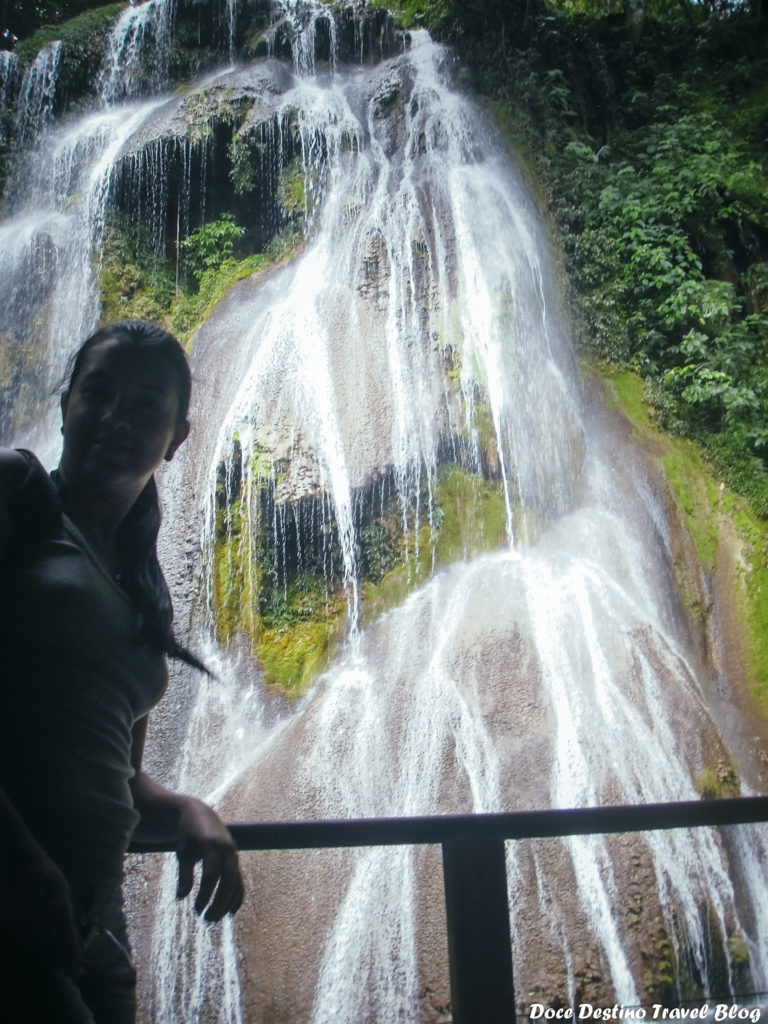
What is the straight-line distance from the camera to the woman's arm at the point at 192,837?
1.21m

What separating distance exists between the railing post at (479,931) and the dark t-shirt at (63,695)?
21.7 inches

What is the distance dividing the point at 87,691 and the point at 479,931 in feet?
2.49

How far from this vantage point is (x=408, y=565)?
7.14 m

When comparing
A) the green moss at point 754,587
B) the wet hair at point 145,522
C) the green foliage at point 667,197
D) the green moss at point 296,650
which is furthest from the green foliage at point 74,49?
the wet hair at point 145,522

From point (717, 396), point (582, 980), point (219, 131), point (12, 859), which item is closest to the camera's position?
point (12, 859)

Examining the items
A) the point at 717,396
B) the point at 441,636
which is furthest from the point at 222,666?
the point at 717,396

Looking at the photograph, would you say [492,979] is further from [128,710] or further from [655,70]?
[655,70]

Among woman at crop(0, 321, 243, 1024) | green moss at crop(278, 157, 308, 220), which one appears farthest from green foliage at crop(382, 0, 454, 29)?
woman at crop(0, 321, 243, 1024)

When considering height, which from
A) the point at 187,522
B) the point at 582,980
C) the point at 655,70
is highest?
the point at 655,70

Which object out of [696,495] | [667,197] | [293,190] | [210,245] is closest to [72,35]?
[210,245]

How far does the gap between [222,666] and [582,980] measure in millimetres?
3584

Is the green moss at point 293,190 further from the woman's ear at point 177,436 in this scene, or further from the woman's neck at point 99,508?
the woman's neck at point 99,508

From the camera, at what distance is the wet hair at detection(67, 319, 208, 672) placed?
1.20 meters

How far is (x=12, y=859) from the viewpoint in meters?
0.85
